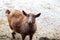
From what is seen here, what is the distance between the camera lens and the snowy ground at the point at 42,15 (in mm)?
7324

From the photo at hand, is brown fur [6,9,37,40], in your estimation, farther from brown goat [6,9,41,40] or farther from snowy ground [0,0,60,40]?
snowy ground [0,0,60,40]

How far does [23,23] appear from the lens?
6148mm

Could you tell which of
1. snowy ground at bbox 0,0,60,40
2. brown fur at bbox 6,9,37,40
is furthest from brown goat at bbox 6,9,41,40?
snowy ground at bbox 0,0,60,40

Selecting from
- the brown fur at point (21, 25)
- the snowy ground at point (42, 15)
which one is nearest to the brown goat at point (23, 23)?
the brown fur at point (21, 25)

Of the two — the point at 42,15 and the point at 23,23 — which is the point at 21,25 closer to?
the point at 23,23

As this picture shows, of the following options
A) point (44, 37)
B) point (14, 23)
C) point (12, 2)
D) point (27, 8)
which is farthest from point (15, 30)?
point (12, 2)

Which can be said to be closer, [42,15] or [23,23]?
[23,23]

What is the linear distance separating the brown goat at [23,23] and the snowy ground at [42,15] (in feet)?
2.57

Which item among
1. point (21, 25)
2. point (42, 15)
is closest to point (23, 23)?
point (21, 25)

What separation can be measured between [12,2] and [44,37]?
3.43 metres

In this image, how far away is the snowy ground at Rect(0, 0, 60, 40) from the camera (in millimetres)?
7324

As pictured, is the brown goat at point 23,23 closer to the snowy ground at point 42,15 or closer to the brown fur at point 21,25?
the brown fur at point 21,25

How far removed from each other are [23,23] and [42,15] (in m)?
2.76

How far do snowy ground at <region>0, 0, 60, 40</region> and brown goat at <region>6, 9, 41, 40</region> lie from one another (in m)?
0.78
